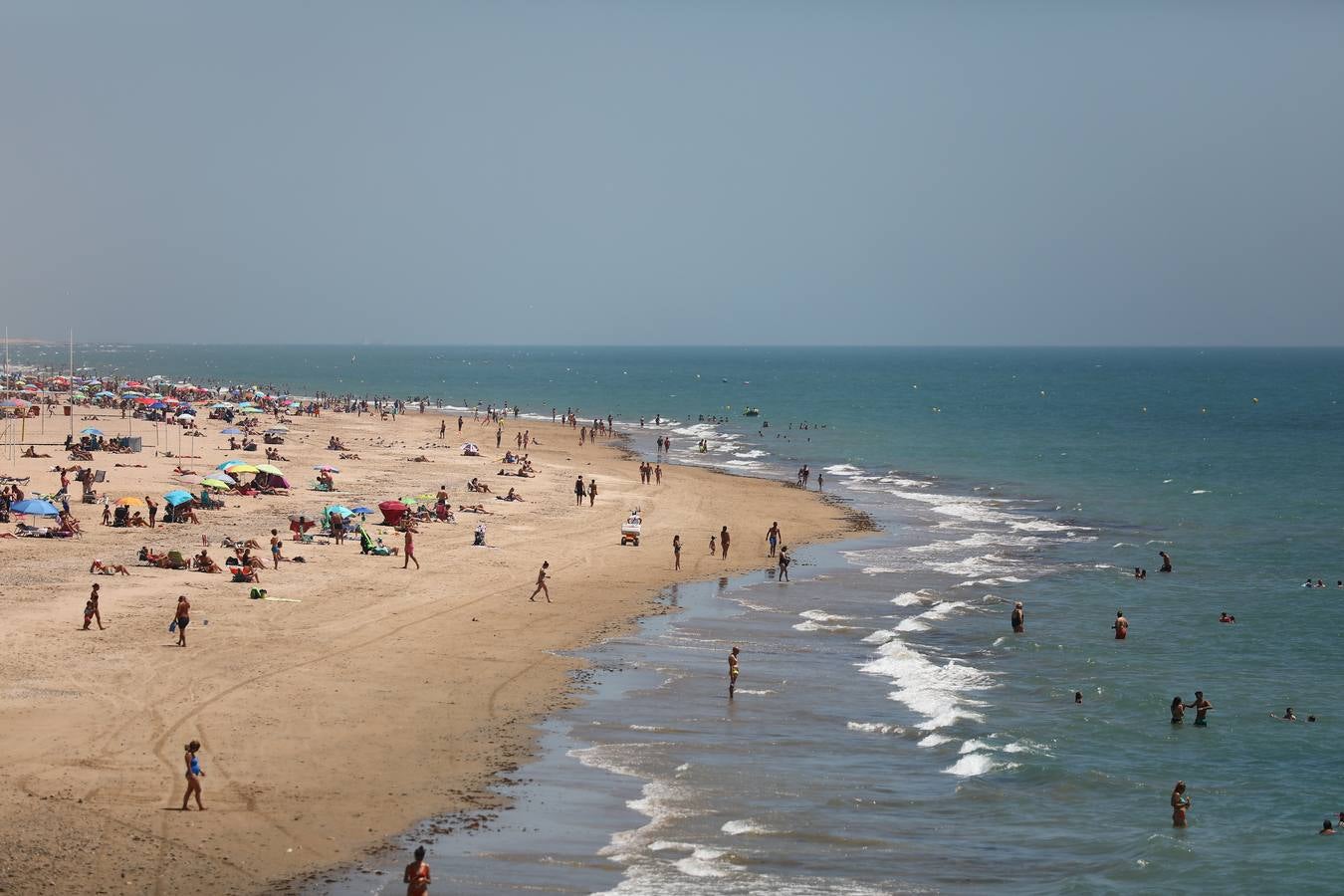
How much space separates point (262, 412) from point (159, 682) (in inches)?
2781

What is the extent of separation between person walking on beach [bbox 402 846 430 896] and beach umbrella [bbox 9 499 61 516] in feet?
91.9

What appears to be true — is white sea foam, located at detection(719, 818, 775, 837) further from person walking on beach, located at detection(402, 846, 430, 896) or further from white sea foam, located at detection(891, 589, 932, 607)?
white sea foam, located at detection(891, 589, 932, 607)

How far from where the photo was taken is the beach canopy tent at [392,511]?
1734 inches

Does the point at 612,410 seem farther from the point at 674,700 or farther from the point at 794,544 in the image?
the point at 674,700

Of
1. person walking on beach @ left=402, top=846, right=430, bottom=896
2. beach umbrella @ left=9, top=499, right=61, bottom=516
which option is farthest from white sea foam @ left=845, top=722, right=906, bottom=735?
beach umbrella @ left=9, top=499, right=61, bottom=516

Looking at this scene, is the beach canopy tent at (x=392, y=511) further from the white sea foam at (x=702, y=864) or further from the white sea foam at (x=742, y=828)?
the white sea foam at (x=702, y=864)

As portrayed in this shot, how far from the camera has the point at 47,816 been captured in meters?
17.4

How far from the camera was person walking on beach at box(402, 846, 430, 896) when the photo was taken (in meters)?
15.3

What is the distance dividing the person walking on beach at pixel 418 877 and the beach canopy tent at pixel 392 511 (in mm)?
29443

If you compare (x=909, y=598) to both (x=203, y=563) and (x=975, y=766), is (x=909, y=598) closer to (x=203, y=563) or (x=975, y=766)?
(x=975, y=766)

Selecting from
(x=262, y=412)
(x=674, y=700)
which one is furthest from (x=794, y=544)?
(x=262, y=412)

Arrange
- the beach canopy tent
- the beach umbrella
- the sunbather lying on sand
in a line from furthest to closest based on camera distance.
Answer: the beach canopy tent < the beach umbrella < the sunbather lying on sand

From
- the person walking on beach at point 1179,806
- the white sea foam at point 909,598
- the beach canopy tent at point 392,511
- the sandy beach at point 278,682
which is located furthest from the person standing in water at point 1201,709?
the beach canopy tent at point 392,511

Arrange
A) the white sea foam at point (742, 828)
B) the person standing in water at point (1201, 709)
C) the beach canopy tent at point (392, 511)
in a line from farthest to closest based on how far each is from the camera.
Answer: the beach canopy tent at point (392, 511), the person standing in water at point (1201, 709), the white sea foam at point (742, 828)
